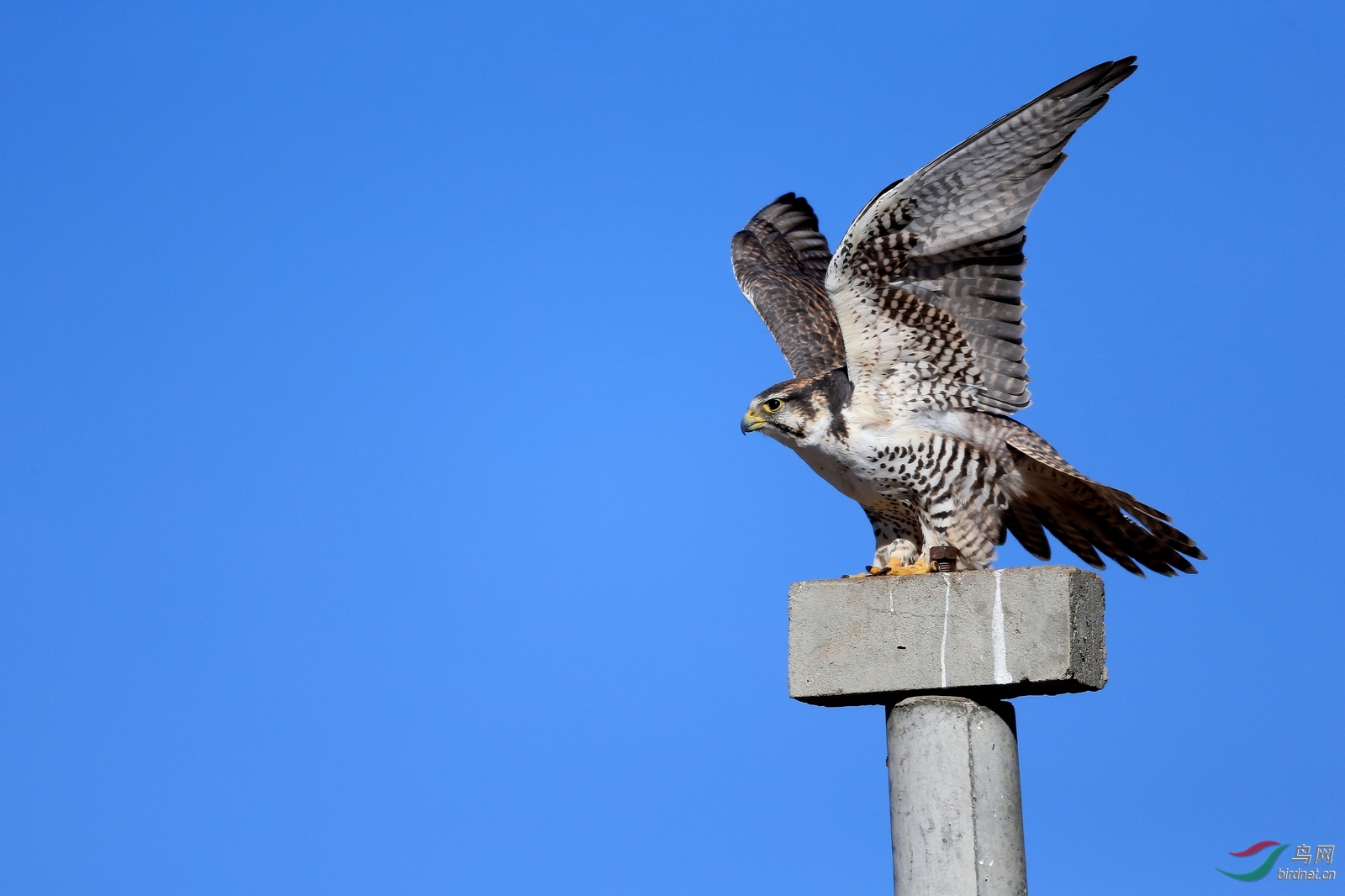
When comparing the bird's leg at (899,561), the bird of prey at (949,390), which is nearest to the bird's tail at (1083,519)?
the bird of prey at (949,390)

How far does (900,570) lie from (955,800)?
919 mm

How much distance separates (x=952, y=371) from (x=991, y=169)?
0.83 meters

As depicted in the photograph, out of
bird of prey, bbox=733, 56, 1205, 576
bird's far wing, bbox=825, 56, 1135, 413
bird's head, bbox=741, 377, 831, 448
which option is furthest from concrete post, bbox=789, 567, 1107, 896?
bird's far wing, bbox=825, 56, 1135, 413

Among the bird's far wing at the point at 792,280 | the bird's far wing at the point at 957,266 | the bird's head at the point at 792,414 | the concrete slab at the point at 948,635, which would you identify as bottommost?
the concrete slab at the point at 948,635

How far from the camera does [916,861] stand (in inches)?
Answer: 194

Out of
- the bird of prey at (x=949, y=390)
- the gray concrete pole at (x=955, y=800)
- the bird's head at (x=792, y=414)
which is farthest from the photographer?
the bird's head at (x=792, y=414)

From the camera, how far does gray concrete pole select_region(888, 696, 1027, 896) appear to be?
4836 millimetres

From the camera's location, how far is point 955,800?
489 centimetres

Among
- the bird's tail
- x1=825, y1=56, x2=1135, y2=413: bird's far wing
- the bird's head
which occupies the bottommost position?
the bird's tail

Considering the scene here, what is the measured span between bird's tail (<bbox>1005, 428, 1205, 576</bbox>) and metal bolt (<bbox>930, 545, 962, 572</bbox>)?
1.88 ft

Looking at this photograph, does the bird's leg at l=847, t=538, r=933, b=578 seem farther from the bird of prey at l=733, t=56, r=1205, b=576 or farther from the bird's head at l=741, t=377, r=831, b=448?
the bird's head at l=741, t=377, r=831, b=448

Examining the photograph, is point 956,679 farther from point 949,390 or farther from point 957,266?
point 957,266

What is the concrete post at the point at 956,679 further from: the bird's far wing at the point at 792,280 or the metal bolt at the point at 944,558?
the bird's far wing at the point at 792,280

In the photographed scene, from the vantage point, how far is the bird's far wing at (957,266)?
5.31 m
